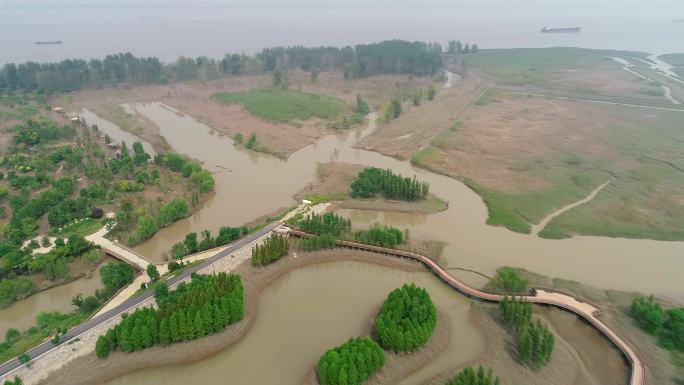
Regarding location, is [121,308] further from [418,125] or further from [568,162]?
[418,125]

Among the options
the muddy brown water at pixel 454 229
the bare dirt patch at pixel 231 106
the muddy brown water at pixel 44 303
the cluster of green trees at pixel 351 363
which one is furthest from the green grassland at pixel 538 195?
the muddy brown water at pixel 44 303

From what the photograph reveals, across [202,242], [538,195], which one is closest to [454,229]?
[538,195]

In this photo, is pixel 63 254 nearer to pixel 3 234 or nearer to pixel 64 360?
pixel 3 234

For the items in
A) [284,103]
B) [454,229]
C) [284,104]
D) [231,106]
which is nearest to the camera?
[454,229]

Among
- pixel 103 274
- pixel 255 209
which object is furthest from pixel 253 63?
pixel 103 274

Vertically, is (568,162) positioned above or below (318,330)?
above

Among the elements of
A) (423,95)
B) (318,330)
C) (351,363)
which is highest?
(423,95)

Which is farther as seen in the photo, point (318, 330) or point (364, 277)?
point (364, 277)
